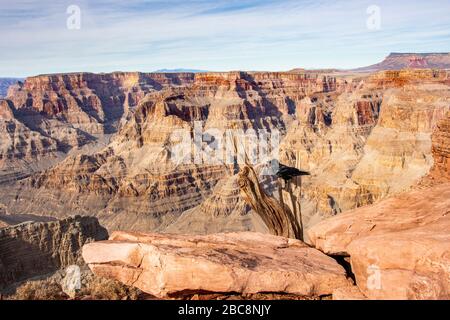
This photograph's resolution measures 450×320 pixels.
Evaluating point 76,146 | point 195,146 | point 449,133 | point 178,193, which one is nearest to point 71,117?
point 76,146

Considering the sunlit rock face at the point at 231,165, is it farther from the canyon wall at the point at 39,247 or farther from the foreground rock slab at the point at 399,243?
the canyon wall at the point at 39,247

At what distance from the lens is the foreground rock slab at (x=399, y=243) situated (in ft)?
28.2

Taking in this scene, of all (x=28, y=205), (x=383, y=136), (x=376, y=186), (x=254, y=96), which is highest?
(x=254, y=96)

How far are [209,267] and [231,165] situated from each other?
73.7 meters

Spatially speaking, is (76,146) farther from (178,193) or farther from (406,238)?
(406,238)

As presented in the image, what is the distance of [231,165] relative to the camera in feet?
274

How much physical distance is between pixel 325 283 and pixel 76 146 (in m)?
137

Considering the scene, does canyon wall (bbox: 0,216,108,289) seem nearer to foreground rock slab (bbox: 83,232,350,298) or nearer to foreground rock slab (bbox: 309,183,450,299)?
foreground rock slab (bbox: 83,232,350,298)

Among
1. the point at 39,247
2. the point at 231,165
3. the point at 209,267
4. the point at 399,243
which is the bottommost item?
the point at 231,165

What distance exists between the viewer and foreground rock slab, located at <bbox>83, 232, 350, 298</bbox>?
9.89 metres

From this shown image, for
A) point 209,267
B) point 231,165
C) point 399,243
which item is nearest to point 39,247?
point 209,267

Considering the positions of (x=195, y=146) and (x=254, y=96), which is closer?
(x=195, y=146)

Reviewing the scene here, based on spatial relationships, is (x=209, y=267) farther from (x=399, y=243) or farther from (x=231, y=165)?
(x=231, y=165)

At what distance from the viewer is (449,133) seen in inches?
867
